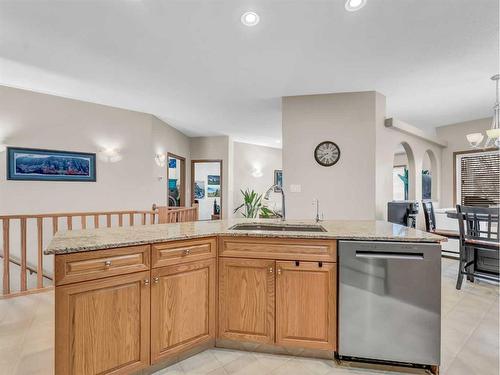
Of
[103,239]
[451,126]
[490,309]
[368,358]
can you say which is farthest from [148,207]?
[451,126]

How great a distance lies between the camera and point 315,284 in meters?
→ 1.85

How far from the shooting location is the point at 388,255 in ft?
5.81

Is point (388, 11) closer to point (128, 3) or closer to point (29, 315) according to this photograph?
point (128, 3)

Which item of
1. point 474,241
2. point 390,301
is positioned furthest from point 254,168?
point 390,301

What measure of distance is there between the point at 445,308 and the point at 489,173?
403cm

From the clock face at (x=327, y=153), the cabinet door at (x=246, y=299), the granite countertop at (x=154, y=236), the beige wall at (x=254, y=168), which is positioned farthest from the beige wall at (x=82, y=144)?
the cabinet door at (x=246, y=299)

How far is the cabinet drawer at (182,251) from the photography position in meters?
1.70

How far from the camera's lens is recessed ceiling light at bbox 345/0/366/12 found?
204 centimetres

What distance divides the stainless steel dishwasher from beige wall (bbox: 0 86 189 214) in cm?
406

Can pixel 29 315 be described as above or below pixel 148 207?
below

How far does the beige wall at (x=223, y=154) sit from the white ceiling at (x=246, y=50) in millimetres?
2765

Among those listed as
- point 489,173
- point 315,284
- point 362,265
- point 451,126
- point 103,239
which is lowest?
point 315,284

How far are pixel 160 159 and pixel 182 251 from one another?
13.3ft

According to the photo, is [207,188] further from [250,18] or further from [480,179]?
[250,18]
